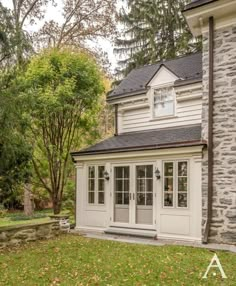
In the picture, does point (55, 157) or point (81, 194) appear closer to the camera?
point (81, 194)

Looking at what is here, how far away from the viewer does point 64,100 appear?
12602mm

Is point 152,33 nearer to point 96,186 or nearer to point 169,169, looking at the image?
point 96,186

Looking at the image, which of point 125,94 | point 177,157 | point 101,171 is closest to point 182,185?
point 177,157

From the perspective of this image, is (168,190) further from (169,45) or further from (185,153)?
(169,45)

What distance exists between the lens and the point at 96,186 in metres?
11.0

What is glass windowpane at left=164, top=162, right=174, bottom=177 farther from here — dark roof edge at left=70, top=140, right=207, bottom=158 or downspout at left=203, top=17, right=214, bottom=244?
downspout at left=203, top=17, right=214, bottom=244

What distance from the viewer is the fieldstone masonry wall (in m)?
8.35

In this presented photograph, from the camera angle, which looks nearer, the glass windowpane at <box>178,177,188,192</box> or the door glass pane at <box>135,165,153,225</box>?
the glass windowpane at <box>178,177,188,192</box>

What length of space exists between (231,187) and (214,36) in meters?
3.90

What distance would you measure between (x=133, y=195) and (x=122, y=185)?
1.71 ft

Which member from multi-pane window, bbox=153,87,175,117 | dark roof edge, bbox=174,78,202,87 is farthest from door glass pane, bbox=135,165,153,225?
dark roof edge, bbox=174,78,202,87

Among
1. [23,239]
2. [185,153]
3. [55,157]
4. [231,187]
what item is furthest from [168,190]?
[55,157]

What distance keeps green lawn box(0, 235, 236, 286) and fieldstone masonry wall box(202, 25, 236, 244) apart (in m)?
0.95

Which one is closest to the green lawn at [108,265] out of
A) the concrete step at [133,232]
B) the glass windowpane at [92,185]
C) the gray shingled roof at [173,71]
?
the concrete step at [133,232]
